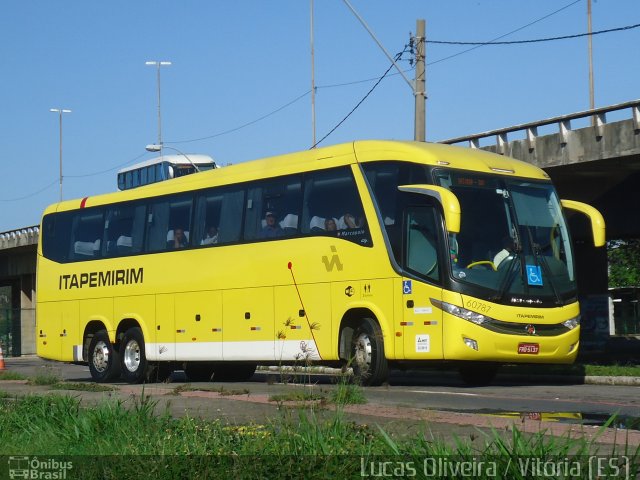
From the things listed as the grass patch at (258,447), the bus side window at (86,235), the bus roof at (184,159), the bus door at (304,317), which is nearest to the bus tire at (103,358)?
the bus side window at (86,235)

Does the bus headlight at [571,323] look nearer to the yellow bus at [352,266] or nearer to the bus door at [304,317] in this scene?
the yellow bus at [352,266]

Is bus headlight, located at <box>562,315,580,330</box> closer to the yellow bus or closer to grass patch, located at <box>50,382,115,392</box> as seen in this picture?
the yellow bus

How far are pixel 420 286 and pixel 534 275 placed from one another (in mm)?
1770

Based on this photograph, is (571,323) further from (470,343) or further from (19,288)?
(19,288)

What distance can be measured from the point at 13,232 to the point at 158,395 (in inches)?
1991

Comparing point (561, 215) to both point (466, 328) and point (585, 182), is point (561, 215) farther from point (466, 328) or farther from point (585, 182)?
point (585, 182)

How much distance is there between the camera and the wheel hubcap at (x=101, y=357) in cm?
2302

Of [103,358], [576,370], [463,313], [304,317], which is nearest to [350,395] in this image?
[463,313]

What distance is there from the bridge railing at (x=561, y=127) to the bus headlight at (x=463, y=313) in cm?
987

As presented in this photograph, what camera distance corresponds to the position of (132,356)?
22672 millimetres

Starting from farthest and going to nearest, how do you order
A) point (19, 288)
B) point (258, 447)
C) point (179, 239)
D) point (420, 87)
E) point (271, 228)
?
1. point (19, 288)
2. point (420, 87)
3. point (179, 239)
4. point (271, 228)
5. point (258, 447)

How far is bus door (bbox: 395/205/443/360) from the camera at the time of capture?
55.2 ft

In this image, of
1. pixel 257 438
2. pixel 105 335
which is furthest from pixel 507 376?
pixel 257 438

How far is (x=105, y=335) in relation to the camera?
23.2 meters
